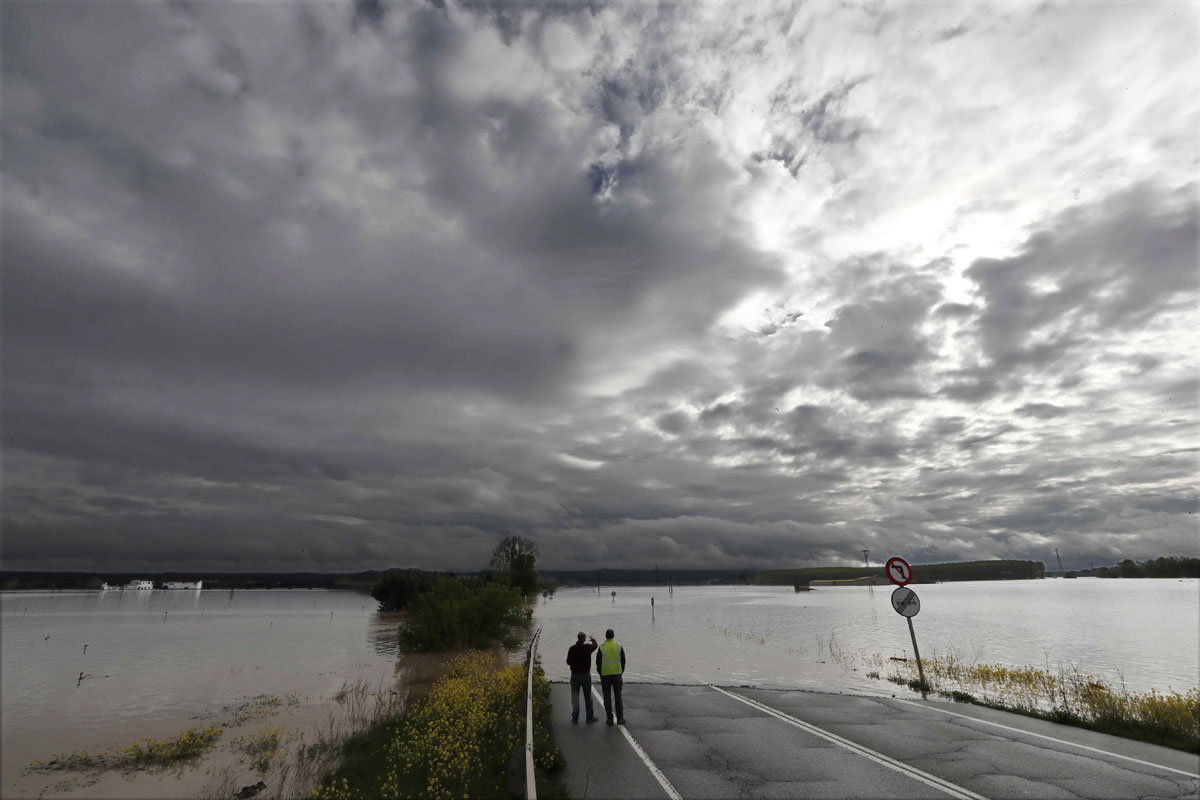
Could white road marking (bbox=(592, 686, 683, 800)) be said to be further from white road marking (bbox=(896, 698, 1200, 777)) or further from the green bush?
the green bush

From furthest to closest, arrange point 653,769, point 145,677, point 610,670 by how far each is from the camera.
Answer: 1. point 145,677
2. point 610,670
3. point 653,769

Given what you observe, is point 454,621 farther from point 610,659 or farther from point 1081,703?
point 1081,703

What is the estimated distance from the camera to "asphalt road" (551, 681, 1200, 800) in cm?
930

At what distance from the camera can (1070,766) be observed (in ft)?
34.6

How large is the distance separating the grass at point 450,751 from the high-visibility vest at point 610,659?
1.83 metres

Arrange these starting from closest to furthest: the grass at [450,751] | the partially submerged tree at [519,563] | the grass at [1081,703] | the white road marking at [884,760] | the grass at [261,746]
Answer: the white road marking at [884,760], the grass at [450,751], the grass at [1081,703], the grass at [261,746], the partially submerged tree at [519,563]

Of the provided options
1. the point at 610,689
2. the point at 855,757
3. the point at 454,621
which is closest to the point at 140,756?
the point at 610,689

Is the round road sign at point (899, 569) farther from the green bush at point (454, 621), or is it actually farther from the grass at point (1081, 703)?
the green bush at point (454, 621)

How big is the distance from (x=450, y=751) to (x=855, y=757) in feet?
26.0

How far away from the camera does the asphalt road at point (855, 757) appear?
9305 mm

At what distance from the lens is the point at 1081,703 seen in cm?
1795

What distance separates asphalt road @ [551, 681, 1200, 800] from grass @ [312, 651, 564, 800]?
0.98 metres


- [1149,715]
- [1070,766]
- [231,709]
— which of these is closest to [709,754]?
[1070,766]

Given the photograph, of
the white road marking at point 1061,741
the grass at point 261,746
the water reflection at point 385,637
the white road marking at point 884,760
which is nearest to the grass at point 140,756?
the grass at point 261,746
